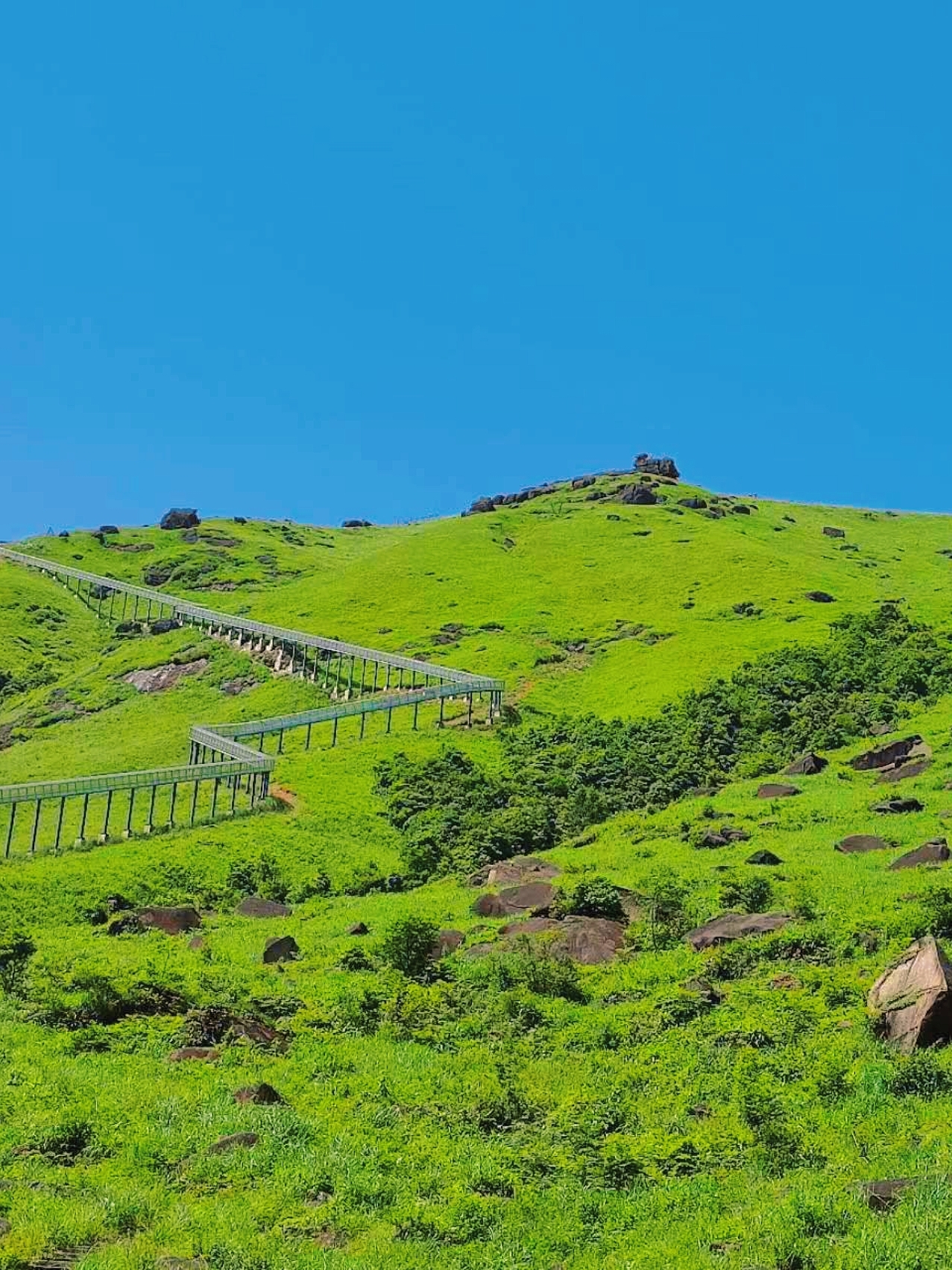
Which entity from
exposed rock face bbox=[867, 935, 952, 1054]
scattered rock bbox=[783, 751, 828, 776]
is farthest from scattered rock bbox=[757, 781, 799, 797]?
exposed rock face bbox=[867, 935, 952, 1054]

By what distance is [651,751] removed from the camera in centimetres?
7650

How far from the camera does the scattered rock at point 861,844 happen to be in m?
43.9

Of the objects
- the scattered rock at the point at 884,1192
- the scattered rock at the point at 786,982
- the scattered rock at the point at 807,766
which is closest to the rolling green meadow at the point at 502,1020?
the scattered rock at the point at 786,982

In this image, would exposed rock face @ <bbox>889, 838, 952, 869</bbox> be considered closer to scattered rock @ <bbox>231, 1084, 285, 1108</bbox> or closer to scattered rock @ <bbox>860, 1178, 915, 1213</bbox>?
scattered rock @ <bbox>860, 1178, 915, 1213</bbox>

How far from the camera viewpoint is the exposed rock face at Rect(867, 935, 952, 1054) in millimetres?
25234

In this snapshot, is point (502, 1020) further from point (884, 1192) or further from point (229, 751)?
point (229, 751)

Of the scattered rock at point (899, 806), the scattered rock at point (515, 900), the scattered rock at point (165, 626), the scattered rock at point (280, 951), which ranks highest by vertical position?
the scattered rock at point (165, 626)

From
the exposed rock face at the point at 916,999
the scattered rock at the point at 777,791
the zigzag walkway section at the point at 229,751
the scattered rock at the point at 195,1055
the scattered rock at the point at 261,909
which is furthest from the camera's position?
the zigzag walkway section at the point at 229,751

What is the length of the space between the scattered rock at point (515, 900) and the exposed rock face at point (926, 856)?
12112 mm

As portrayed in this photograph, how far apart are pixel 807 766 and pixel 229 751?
37.6 meters

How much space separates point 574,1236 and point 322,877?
34.8 m

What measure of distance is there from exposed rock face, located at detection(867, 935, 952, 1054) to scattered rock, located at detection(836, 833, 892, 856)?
16022 millimetres

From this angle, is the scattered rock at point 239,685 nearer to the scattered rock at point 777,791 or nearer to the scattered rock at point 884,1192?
the scattered rock at point 777,791

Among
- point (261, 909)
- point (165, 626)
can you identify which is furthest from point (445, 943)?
point (165, 626)
